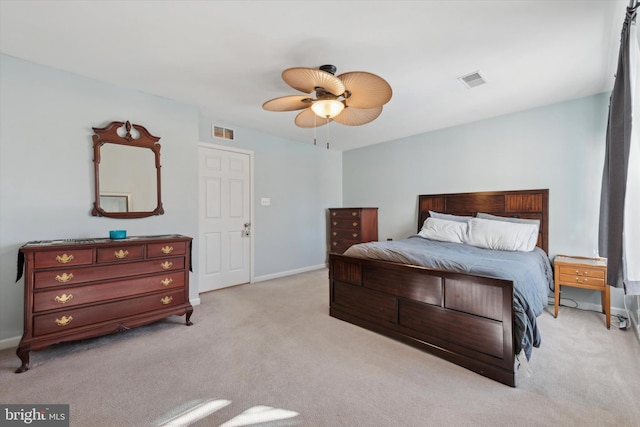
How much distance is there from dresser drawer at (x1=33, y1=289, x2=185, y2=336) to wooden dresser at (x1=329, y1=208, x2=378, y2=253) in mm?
3021

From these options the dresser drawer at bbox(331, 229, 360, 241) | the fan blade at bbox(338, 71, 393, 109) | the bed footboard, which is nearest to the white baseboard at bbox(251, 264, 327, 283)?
the dresser drawer at bbox(331, 229, 360, 241)

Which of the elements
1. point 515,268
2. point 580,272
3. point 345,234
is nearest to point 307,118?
point 515,268

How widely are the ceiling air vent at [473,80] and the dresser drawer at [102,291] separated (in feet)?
11.5

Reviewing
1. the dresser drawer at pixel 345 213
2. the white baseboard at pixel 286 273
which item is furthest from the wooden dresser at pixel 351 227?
the white baseboard at pixel 286 273

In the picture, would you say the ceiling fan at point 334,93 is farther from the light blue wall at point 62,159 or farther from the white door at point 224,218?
the white door at point 224,218

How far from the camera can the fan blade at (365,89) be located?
1.97 m

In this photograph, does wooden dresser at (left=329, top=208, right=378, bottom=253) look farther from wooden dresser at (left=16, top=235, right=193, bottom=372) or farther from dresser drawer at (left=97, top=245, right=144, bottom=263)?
dresser drawer at (left=97, top=245, right=144, bottom=263)

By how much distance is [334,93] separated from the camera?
217cm

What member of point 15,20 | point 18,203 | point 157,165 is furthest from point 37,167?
point 15,20

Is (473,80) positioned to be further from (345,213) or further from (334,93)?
(345,213)

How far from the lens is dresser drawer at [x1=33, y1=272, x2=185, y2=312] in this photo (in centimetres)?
216

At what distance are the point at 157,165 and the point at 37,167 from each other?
0.96m

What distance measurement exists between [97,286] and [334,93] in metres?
2.59

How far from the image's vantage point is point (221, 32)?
6.66 feet
